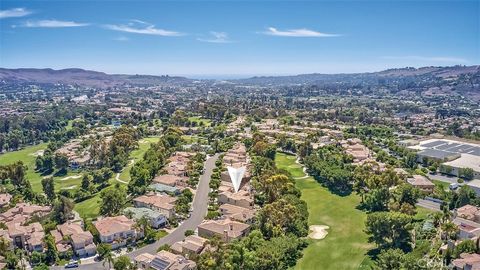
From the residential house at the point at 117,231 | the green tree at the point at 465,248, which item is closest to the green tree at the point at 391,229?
the green tree at the point at 465,248

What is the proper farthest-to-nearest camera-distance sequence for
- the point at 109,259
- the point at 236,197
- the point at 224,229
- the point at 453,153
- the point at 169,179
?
the point at 453,153
the point at 169,179
the point at 236,197
the point at 224,229
the point at 109,259

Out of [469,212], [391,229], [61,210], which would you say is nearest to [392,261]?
[391,229]

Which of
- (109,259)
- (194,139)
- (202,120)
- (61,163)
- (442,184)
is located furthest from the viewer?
(202,120)

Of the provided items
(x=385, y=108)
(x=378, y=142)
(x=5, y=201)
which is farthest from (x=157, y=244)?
(x=385, y=108)

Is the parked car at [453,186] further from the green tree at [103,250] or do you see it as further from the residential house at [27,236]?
the residential house at [27,236]

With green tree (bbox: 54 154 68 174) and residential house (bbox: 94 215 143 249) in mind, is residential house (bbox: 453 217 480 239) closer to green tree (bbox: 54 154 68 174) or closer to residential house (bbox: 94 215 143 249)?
residential house (bbox: 94 215 143 249)

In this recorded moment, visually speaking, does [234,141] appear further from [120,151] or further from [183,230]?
[183,230]

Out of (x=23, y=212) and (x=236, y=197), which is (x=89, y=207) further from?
(x=236, y=197)
